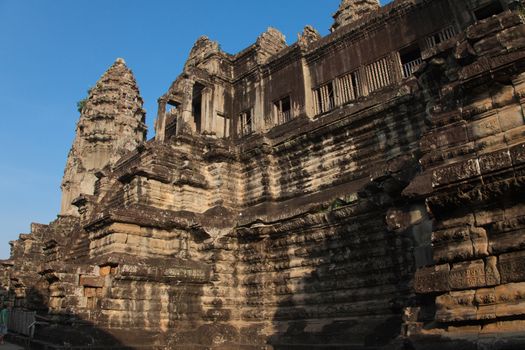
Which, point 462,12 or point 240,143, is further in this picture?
point 240,143

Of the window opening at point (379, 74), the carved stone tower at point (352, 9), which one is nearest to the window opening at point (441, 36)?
the window opening at point (379, 74)

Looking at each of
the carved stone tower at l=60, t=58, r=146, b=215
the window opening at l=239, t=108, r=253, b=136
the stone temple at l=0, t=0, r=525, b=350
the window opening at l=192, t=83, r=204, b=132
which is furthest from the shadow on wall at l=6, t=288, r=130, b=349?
the carved stone tower at l=60, t=58, r=146, b=215

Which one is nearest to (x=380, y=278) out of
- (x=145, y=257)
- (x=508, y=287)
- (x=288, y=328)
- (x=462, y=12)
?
(x=288, y=328)

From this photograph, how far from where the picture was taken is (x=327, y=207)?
42.9 ft

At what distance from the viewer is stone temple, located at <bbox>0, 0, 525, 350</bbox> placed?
5.95 m

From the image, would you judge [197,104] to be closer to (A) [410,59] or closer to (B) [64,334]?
(A) [410,59]

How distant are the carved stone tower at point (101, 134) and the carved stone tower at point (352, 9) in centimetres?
2028

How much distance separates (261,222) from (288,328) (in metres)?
3.55

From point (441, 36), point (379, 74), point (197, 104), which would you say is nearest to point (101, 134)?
point (197, 104)

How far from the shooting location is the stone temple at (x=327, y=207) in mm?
5953

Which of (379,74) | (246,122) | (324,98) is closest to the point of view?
(379,74)

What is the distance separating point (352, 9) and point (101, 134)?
79.8 ft

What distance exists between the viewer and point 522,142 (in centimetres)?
588

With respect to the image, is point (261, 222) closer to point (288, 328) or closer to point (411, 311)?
point (288, 328)
